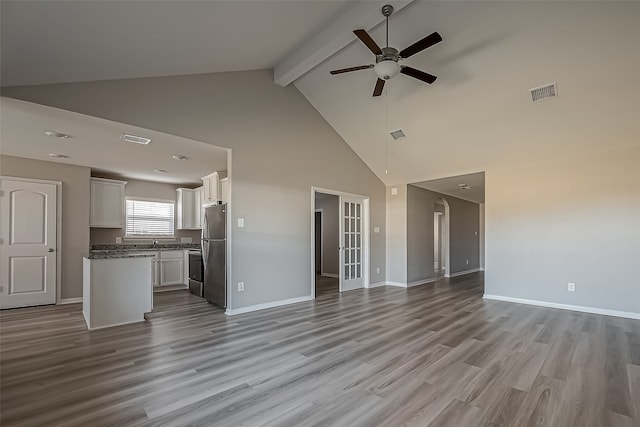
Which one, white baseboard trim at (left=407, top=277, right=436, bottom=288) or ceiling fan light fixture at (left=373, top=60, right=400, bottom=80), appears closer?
ceiling fan light fixture at (left=373, top=60, right=400, bottom=80)

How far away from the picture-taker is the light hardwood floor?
6.47 ft

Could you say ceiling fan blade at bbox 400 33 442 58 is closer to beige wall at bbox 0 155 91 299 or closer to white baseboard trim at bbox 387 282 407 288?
white baseboard trim at bbox 387 282 407 288

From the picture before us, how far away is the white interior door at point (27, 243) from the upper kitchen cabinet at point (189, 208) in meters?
2.23

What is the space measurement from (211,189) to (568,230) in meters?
6.32

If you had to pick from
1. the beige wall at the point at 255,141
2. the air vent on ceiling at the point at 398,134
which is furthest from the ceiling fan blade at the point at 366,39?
the air vent on ceiling at the point at 398,134

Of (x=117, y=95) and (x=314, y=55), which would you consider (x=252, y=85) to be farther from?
(x=117, y=95)

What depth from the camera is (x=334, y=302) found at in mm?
5223

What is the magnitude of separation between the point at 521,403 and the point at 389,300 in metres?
3.25

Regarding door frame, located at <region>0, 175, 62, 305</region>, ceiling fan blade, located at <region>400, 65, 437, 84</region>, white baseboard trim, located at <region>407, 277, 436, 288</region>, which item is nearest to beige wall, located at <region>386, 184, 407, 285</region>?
white baseboard trim, located at <region>407, 277, 436, 288</region>

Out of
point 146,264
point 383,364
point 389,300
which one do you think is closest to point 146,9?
point 146,264

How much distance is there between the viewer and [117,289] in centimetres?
392

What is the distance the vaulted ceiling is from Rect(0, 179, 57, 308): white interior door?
10.7 ft

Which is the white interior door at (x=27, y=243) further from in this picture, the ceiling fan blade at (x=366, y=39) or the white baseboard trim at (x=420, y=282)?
the white baseboard trim at (x=420, y=282)

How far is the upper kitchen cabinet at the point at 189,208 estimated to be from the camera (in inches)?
273
